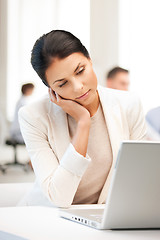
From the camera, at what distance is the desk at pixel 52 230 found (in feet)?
3.27

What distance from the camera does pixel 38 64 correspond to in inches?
72.1

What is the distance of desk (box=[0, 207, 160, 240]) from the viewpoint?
3.27 ft

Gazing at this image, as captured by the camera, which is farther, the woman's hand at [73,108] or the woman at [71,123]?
the woman's hand at [73,108]

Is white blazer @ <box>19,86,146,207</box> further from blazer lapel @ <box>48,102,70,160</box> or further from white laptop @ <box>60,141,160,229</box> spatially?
white laptop @ <box>60,141,160,229</box>

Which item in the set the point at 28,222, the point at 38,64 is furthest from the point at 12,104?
the point at 28,222

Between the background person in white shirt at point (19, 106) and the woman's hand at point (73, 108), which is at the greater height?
the woman's hand at point (73, 108)

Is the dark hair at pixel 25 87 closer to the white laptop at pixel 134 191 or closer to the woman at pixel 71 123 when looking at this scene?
the woman at pixel 71 123

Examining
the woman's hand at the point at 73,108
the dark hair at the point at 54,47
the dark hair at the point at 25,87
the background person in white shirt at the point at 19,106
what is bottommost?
the background person in white shirt at the point at 19,106

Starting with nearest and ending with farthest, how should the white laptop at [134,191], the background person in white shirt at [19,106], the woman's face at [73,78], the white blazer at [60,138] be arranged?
the white laptop at [134,191] → the white blazer at [60,138] → the woman's face at [73,78] → the background person in white shirt at [19,106]

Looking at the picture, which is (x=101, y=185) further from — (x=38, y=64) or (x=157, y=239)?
(x=157, y=239)

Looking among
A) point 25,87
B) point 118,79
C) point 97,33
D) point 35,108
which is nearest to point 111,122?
point 35,108

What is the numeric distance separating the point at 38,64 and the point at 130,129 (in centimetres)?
51

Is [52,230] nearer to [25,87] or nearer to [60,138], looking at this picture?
[60,138]

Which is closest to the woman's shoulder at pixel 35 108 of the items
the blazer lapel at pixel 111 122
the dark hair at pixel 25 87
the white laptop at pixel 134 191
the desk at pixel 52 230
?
the blazer lapel at pixel 111 122
